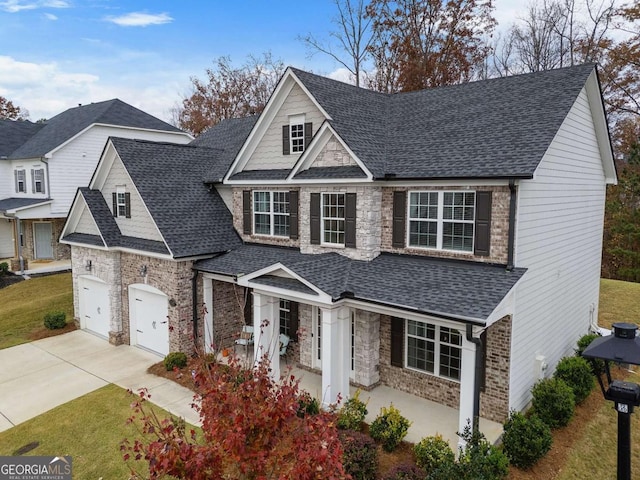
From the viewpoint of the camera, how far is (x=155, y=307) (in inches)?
629

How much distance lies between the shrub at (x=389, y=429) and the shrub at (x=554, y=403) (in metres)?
3.36

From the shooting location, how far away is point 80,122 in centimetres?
3105

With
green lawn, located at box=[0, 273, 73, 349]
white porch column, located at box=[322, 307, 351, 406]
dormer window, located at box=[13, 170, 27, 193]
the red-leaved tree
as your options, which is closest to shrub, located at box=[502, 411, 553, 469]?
white porch column, located at box=[322, 307, 351, 406]

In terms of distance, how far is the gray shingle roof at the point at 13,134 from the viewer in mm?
32031

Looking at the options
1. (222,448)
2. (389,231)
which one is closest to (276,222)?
(389,231)

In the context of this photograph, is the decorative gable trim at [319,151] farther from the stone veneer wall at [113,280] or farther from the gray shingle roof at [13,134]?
the gray shingle roof at [13,134]

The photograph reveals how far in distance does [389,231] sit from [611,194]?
23967 mm

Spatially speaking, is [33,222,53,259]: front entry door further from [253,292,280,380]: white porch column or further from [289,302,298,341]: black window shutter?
[253,292,280,380]: white porch column

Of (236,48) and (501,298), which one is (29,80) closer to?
(236,48)

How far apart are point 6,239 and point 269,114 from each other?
27.3 m

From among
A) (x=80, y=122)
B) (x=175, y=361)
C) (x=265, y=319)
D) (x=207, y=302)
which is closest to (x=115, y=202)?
(x=207, y=302)

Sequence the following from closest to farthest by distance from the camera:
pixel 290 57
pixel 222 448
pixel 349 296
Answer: pixel 222 448, pixel 349 296, pixel 290 57

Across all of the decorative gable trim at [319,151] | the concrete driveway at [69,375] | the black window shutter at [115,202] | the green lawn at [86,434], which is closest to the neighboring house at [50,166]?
the concrete driveway at [69,375]

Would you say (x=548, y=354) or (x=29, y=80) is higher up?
(x=29, y=80)
